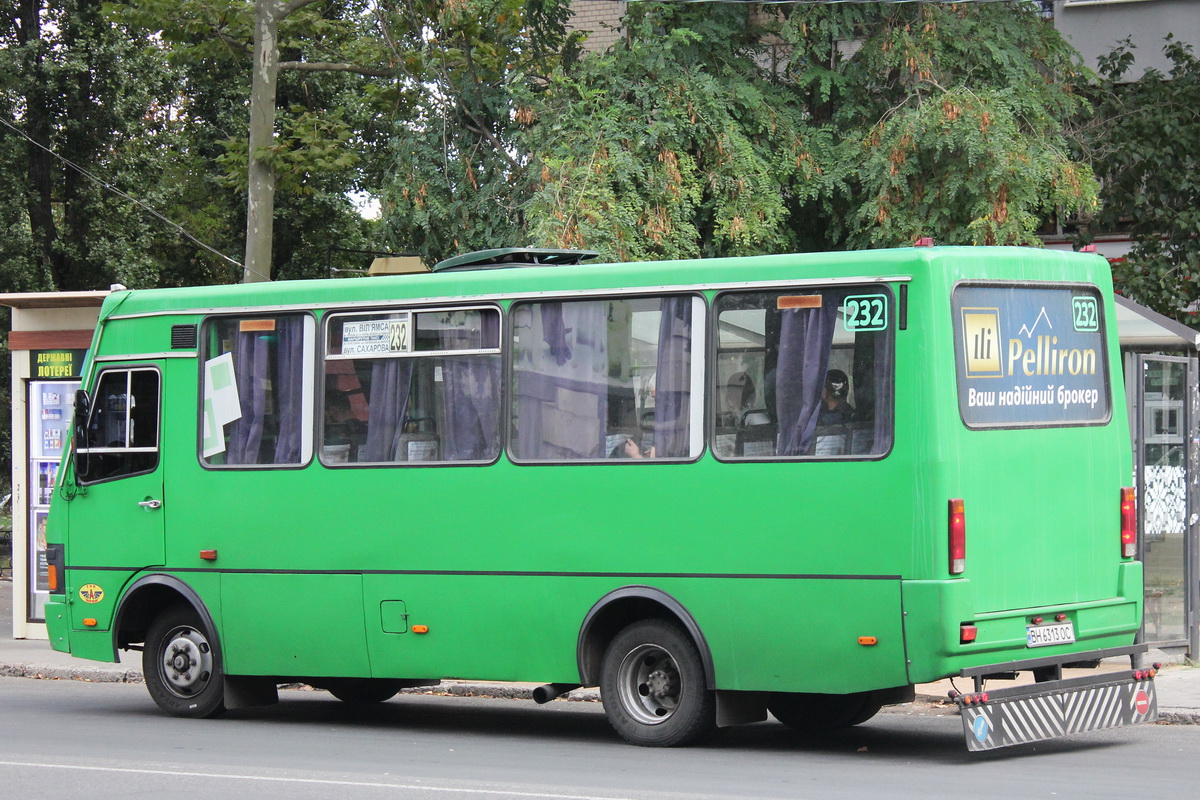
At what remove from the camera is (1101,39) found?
71.9ft

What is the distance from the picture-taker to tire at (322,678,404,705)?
A: 40.9 ft

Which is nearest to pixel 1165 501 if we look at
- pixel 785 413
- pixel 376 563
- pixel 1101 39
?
pixel 785 413

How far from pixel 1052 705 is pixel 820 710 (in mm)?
1784

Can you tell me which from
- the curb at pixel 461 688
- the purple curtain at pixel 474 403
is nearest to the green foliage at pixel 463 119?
the curb at pixel 461 688

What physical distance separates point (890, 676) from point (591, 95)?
9.01 m

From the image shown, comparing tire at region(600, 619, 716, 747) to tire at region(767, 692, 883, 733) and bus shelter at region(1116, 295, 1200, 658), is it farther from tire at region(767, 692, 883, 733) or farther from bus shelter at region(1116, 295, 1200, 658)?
bus shelter at region(1116, 295, 1200, 658)

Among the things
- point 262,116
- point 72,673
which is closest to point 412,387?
point 72,673

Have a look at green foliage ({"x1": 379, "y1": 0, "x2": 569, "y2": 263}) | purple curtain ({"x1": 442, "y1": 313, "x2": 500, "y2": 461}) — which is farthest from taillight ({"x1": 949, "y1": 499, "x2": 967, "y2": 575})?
green foliage ({"x1": 379, "y1": 0, "x2": 569, "y2": 263})

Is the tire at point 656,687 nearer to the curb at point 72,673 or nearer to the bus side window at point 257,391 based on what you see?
the bus side window at point 257,391

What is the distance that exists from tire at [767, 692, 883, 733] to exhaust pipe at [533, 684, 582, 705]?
1.24 meters

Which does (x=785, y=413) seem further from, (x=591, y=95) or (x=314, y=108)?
(x=314, y=108)

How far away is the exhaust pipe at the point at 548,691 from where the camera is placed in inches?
418

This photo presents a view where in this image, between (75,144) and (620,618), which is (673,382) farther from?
(75,144)

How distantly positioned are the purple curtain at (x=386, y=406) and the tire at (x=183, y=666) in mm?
1944
